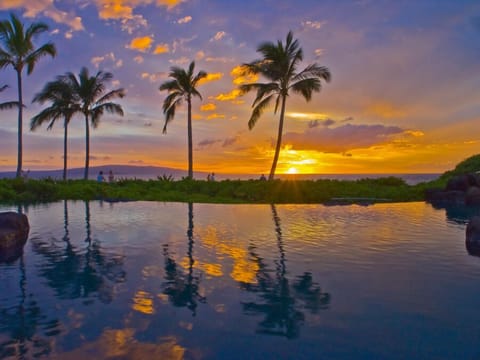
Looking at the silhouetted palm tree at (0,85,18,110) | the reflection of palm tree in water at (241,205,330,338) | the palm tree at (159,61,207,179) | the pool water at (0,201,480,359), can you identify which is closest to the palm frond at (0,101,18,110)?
the silhouetted palm tree at (0,85,18,110)

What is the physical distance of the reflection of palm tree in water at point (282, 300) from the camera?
5.64 m

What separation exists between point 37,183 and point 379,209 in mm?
20967

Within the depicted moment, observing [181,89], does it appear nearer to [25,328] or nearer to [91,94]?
[91,94]

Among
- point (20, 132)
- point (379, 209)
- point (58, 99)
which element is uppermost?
point (58, 99)

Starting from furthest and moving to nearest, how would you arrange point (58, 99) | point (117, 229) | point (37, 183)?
1. point (58, 99)
2. point (37, 183)
3. point (117, 229)

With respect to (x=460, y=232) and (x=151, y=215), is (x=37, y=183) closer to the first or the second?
(x=151, y=215)

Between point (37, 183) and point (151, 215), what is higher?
point (37, 183)

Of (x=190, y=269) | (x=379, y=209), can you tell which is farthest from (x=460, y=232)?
(x=190, y=269)

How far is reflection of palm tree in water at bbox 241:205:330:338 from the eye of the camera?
5.64m

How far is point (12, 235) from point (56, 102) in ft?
85.1

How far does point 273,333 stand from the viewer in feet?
17.8

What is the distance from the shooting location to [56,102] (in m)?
33.3

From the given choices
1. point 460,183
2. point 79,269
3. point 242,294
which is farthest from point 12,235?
point 460,183

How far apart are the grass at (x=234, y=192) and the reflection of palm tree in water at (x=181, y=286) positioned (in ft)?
46.0
